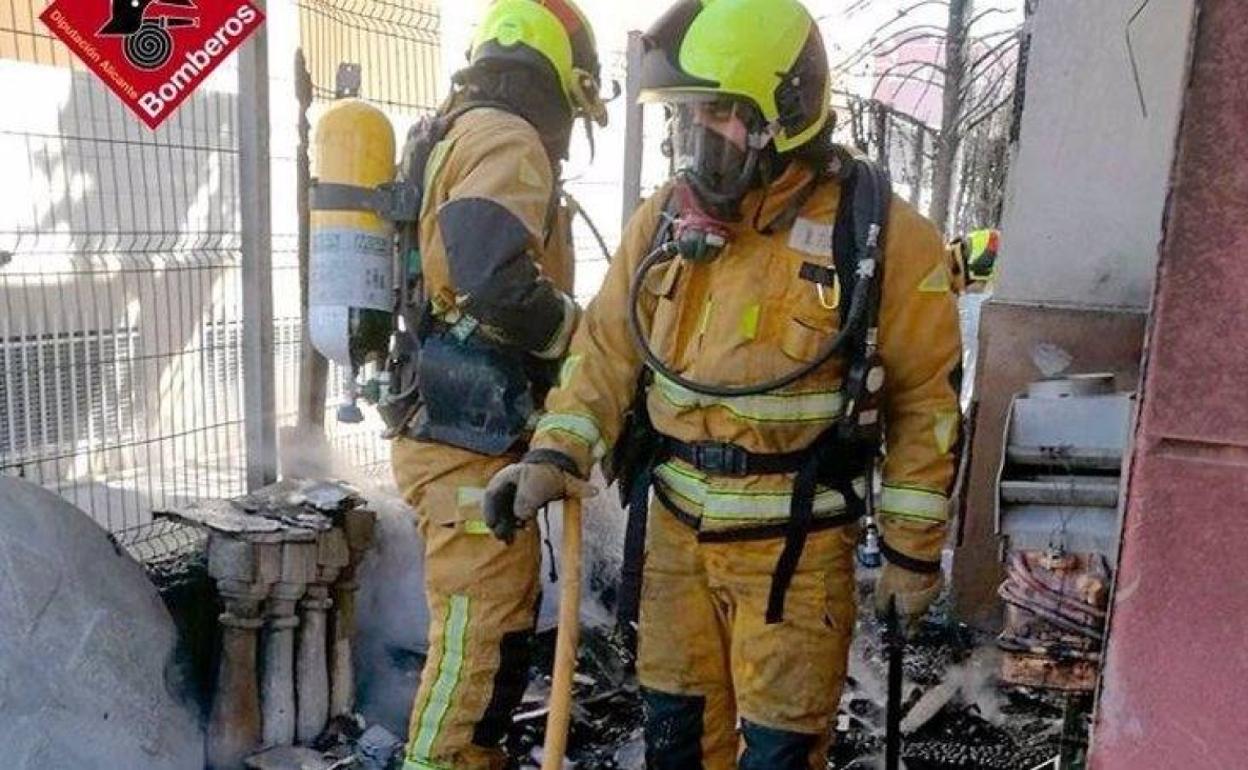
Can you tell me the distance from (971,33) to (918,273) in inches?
247

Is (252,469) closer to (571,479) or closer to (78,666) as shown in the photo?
(78,666)

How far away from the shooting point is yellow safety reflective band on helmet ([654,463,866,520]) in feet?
8.37

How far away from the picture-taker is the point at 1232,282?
114cm

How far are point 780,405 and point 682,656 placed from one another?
2.25 ft

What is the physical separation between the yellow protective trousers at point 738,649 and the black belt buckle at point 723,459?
165 millimetres

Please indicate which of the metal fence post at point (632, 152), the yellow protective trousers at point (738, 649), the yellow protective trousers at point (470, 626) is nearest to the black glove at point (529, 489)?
the yellow protective trousers at point (738, 649)

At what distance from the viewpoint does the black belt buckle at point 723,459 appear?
8.45 ft

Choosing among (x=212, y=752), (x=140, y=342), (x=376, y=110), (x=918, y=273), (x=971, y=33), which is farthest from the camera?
(x=971, y=33)

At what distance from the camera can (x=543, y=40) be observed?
3.28 meters

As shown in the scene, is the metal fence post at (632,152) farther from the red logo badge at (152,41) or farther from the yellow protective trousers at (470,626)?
the yellow protective trousers at (470,626)

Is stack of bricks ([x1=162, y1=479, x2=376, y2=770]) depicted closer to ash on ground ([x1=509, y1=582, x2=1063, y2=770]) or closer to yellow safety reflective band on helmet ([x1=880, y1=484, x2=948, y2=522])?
ash on ground ([x1=509, y1=582, x2=1063, y2=770])

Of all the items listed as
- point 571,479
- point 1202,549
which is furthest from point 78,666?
point 1202,549

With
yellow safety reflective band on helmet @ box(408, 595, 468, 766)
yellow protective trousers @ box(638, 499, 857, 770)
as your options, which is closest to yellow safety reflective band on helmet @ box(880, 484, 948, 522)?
yellow protective trousers @ box(638, 499, 857, 770)

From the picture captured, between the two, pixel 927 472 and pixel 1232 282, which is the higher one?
pixel 1232 282
